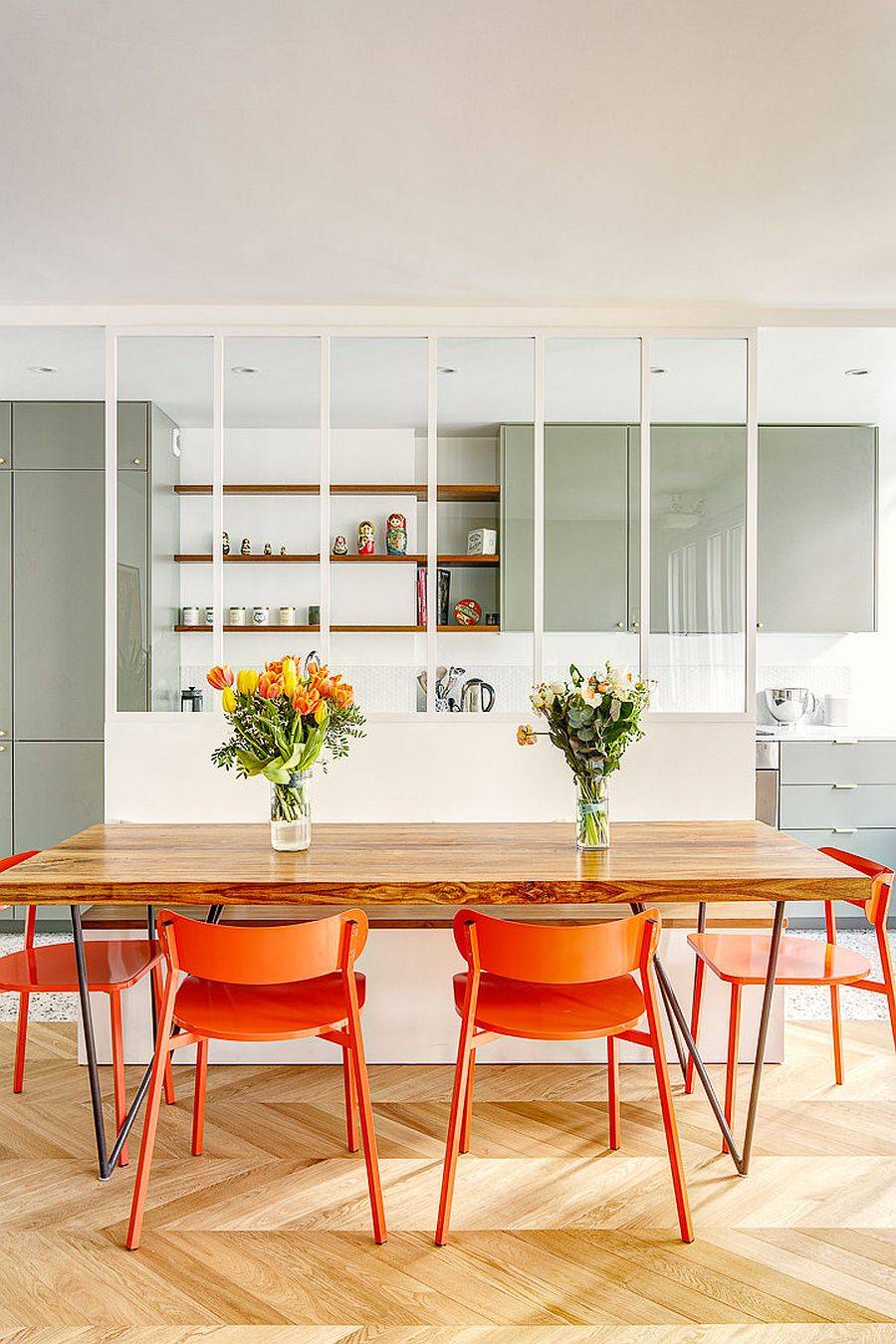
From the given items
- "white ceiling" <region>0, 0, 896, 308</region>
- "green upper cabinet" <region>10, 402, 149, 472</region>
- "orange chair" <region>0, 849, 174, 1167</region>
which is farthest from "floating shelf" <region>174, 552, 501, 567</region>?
"green upper cabinet" <region>10, 402, 149, 472</region>

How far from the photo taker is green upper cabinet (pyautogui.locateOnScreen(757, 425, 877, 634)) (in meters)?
5.27

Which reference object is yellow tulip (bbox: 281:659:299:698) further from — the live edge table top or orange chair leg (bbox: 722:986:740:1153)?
orange chair leg (bbox: 722:986:740:1153)

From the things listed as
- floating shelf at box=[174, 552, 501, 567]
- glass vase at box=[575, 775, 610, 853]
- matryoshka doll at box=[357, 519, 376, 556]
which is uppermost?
matryoshka doll at box=[357, 519, 376, 556]

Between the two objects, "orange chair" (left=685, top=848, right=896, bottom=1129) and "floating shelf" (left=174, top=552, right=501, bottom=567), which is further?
"floating shelf" (left=174, top=552, right=501, bottom=567)

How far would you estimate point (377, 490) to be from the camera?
373cm

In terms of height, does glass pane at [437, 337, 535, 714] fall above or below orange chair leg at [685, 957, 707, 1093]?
above

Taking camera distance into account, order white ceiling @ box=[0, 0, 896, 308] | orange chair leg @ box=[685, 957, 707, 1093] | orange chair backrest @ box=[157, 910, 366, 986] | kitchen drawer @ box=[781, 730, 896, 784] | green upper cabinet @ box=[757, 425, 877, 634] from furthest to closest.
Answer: green upper cabinet @ box=[757, 425, 877, 634], kitchen drawer @ box=[781, 730, 896, 784], orange chair leg @ box=[685, 957, 707, 1093], orange chair backrest @ box=[157, 910, 366, 986], white ceiling @ box=[0, 0, 896, 308]

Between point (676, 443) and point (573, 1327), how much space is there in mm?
2777

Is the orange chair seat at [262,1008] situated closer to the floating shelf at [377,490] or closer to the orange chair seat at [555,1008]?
the orange chair seat at [555,1008]

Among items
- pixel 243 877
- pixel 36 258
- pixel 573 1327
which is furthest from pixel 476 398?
pixel 573 1327

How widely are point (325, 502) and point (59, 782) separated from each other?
2.16 m

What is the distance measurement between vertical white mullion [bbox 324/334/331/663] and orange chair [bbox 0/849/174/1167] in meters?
1.25

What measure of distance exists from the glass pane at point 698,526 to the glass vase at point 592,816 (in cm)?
108

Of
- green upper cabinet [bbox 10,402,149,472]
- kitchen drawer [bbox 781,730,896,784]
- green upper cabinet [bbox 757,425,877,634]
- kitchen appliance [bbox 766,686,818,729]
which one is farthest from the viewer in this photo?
kitchen appliance [bbox 766,686,818,729]
